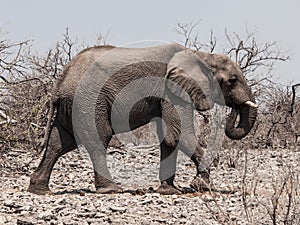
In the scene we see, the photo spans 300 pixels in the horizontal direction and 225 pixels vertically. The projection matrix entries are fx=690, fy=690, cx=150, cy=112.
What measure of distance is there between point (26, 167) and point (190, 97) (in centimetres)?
455

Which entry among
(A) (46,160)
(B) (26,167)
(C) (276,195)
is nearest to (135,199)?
(A) (46,160)

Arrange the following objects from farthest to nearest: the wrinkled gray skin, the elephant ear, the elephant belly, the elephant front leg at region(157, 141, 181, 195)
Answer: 1. the elephant ear
2. the elephant front leg at region(157, 141, 181, 195)
3. the elephant belly
4. the wrinkled gray skin

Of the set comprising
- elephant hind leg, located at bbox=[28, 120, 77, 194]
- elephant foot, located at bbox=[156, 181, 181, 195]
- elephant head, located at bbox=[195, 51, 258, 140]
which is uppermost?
elephant head, located at bbox=[195, 51, 258, 140]

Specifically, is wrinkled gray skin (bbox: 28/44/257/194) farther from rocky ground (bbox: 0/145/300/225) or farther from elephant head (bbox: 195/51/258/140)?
rocky ground (bbox: 0/145/300/225)

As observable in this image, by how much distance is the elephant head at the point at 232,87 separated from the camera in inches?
426

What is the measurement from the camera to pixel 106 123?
Answer: 32.4ft

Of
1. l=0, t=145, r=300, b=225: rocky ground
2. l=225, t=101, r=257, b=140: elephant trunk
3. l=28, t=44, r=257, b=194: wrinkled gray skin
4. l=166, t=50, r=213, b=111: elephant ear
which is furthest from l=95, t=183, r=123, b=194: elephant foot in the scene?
l=225, t=101, r=257, b=140: elephant trunk

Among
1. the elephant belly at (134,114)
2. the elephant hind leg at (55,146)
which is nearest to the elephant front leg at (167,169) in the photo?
the elephant belly at (134,114)

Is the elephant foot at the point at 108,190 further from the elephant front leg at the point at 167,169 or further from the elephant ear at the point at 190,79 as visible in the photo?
the elephant ear at the point at 190,79

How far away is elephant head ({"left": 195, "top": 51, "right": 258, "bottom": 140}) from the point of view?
1082 centimetres

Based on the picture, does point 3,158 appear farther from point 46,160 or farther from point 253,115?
point 253,115

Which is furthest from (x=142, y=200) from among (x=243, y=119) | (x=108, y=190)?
(x=243, y=119)

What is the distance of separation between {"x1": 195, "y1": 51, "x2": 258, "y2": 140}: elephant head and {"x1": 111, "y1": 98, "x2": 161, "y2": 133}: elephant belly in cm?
117

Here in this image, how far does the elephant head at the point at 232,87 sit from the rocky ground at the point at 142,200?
3.29 ft
